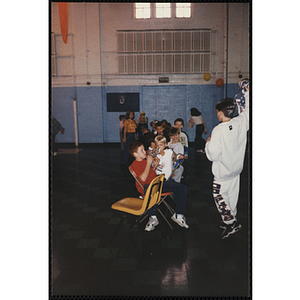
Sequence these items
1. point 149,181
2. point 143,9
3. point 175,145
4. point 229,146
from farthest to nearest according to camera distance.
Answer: point 175,145 < point 149,181 < point 229,146 < point 143,9

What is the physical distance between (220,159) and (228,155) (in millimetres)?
75

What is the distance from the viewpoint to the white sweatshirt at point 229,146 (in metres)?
2.11

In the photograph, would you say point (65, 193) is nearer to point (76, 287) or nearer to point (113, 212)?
point (113, 212)

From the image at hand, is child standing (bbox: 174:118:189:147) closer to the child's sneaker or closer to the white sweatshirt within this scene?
the white sweatshirt

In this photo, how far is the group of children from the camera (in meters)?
2.14

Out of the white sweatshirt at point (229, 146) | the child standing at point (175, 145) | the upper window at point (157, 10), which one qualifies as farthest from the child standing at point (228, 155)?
the upper window at point (157, 10)

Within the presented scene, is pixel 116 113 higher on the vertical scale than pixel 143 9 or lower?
lower

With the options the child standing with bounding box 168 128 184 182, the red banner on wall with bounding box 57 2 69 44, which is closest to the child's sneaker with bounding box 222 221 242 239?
the child standing with bounding box 168 128 184 182

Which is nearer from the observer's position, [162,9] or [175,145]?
[162,9]

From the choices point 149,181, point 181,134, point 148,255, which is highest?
point 181,134

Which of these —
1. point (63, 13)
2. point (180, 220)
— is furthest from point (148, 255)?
point (63, 13)

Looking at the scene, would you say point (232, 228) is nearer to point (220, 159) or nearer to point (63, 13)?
point (220, 159)

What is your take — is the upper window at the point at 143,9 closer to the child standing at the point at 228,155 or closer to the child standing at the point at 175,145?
the child standing at the point at 228,155

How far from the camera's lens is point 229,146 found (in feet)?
7.13
